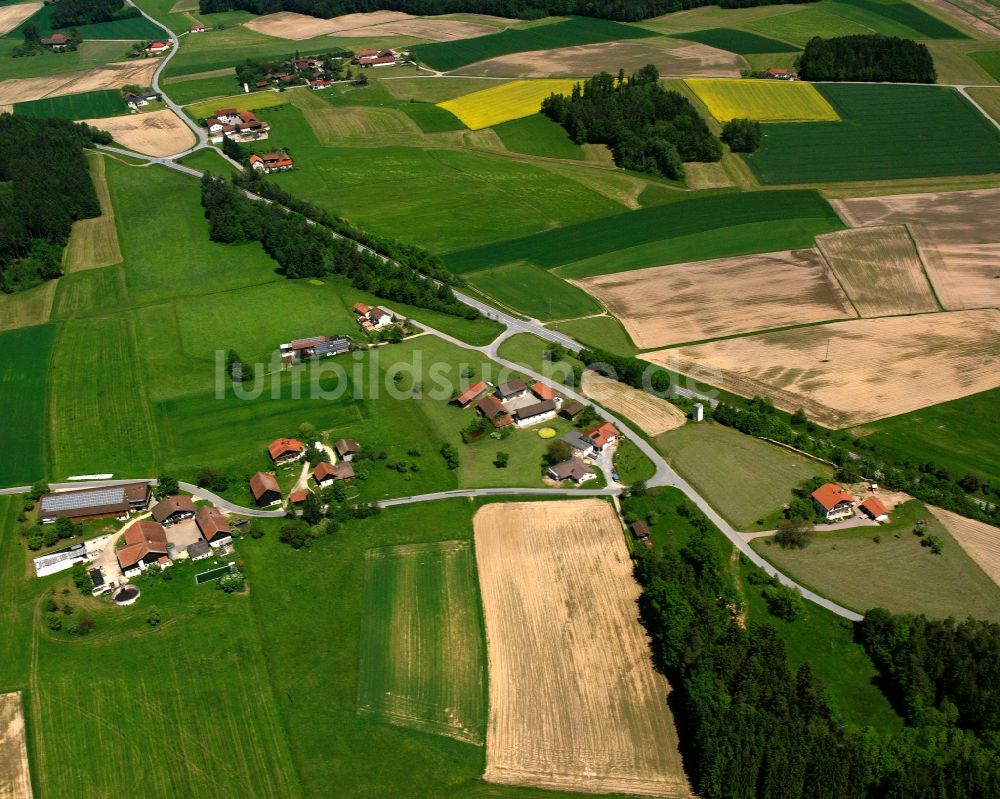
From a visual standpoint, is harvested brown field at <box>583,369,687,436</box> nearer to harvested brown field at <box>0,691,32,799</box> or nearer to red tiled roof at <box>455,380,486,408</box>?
red tiled roof at <box>455,380,486,408</box>

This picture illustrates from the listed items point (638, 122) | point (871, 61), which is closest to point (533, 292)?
point (638, 122)

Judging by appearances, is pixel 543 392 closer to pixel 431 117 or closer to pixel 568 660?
pixel 568 660

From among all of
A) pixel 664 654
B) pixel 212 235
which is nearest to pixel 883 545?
pixel 664 654

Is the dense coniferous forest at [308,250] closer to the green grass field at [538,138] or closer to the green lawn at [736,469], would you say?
the green lawn at [736,469]

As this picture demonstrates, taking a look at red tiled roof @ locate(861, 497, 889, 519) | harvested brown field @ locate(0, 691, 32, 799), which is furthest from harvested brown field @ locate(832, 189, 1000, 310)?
harvested brown field @ locate(0, 691, 32, 799)

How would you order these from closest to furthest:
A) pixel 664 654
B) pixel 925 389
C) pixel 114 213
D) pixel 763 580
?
pixel 664 654, pixel 763 580, pixel 925 389, pixel 114 213

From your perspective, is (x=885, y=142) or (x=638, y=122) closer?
(x=885, y=142)

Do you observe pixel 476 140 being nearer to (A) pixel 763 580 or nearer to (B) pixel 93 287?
(B) pixel 93 287
